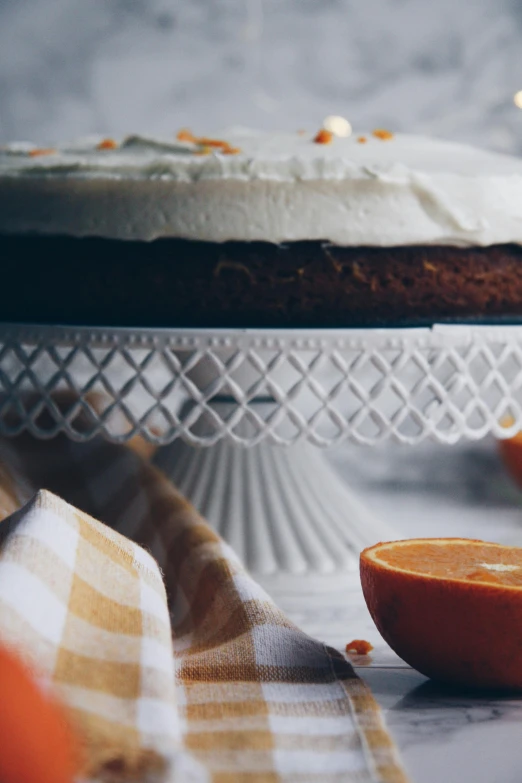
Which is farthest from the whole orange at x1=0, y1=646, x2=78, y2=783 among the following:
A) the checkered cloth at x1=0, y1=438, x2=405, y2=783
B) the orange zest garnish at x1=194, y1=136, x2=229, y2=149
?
the orange zest garnish at x1=194, y1=136, x2=229, y2=149

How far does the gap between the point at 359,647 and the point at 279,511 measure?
28 centimetres

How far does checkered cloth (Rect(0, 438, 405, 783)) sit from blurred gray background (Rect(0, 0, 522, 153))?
1101mm

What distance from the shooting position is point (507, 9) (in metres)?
1.52

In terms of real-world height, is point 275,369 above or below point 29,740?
above

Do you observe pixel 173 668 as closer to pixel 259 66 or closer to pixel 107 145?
pixel 107 145

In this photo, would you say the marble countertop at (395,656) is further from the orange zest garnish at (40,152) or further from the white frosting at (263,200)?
the orange zest garnish at (40,152)

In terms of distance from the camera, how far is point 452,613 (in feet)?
1.58

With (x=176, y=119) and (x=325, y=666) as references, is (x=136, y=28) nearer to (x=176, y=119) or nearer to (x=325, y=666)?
(x=176, y=119)

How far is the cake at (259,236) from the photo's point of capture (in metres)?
0.68

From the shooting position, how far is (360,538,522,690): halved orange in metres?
0.47

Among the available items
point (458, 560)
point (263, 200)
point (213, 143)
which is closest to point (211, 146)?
point (213, 143)

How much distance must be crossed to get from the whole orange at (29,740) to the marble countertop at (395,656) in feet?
0.53

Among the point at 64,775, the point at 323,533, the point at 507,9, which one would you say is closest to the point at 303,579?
the point at 323,533

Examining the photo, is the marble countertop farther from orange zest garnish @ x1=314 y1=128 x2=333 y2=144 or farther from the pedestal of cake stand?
orange zest garnish @ x1=314 y1=128 x2=333 y2=144
